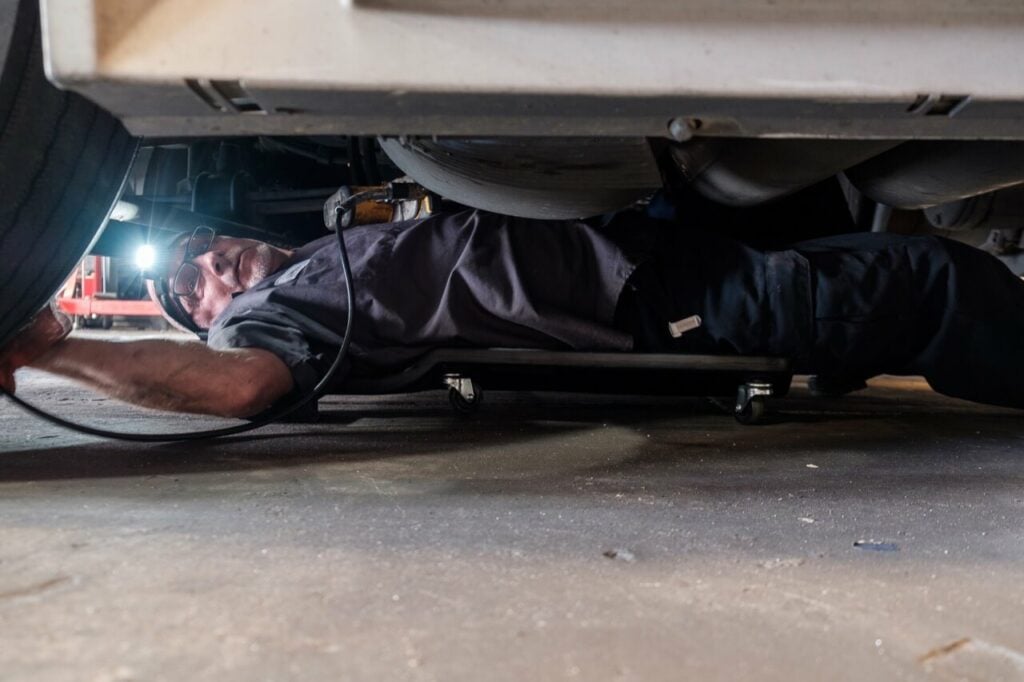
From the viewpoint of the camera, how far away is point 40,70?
708mm

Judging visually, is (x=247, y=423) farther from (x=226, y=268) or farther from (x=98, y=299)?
(x=98, y=299)

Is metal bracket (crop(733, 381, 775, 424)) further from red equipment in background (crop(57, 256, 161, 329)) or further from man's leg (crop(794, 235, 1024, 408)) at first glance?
red equipment in background (crop(57, 256, 161, 329))

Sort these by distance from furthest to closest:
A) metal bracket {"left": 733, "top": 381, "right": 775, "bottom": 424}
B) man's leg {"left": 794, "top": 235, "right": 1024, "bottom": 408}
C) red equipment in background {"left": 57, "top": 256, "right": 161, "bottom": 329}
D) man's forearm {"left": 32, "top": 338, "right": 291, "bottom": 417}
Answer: red equipment in background {"left": 57, "top": 256, "right": 161, "bottom": 329} < metal bracket {"left": 733, "top": 381, "right": 775, "bottom": 424} < man's leg {"left": 794, "top": 235, "right": 1024, "bottom": 408} < man's forearm {"left": 32, "top": 338, "right": 291, "bottom": 417}

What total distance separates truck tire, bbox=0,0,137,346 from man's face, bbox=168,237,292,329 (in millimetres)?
765

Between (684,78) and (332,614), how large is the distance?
0.47m

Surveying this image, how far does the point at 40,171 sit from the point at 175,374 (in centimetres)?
44

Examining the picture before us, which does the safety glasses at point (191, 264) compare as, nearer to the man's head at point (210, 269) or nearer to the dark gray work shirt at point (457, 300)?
the man's head at point (210, 269)

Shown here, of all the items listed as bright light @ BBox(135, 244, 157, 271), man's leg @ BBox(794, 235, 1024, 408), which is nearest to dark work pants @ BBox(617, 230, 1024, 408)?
man's leg @ BBox(794, 235, 1024, 408)

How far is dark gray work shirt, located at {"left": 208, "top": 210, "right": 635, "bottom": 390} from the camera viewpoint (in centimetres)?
123

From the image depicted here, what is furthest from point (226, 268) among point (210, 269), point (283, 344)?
point (283, 344)

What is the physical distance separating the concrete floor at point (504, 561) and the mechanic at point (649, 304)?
190 millimetres

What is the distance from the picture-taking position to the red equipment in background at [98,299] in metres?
3.55

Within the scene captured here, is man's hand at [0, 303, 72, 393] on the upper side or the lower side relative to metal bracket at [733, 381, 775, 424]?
upper

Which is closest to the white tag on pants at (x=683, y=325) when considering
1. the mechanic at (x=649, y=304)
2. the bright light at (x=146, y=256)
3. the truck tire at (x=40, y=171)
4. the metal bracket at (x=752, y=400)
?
the mechanic at (x=649, y=304)
